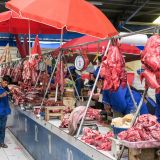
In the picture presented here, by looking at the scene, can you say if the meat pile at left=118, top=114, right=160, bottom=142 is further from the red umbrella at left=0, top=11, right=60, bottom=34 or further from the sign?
the red umbrella at left=0, top=11, right=60, bottom=34

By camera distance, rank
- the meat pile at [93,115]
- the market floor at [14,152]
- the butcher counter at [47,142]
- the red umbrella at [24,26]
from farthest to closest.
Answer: the red umbrella at [24,26] < the market floor at [14,152] < the meat pile at [93,115] < the butcher counter at [47,142]

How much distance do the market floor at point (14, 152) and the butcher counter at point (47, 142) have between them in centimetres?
10

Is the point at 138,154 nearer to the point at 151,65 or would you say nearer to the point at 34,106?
the point at 151,65

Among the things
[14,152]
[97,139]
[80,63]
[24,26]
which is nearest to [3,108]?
[14,152]

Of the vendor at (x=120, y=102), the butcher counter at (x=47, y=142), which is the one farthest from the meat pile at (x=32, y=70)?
the vendor at (x=120, y=102)

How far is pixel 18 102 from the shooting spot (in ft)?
23.6

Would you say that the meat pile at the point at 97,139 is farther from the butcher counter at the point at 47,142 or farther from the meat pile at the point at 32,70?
the meat pile at the point at 32,70

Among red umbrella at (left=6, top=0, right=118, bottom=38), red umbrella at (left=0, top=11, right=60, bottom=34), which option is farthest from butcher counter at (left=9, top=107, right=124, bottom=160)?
red umbrella at (left=0, top=11, right=60, bottom=34)

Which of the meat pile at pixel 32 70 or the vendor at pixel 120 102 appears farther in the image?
the meat pile at pixel 32 70

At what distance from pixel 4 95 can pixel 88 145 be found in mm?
3802

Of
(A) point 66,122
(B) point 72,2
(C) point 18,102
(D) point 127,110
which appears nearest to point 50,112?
(A) point 66,122

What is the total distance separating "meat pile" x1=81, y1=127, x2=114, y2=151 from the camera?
3.23 m

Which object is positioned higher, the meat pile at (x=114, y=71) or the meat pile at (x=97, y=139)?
the meat pile at (x=114, y=71)

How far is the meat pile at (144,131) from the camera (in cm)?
257
